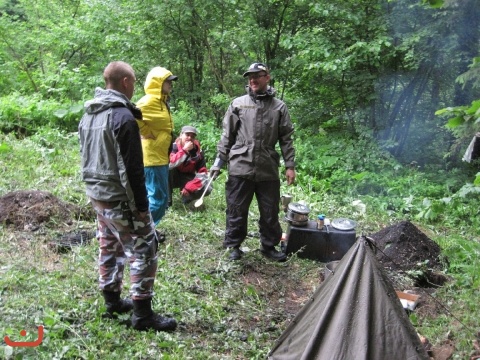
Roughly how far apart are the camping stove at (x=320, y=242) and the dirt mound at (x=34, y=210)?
2.54 m

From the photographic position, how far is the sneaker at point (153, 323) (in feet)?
10.6

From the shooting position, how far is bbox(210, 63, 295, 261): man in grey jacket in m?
4.58

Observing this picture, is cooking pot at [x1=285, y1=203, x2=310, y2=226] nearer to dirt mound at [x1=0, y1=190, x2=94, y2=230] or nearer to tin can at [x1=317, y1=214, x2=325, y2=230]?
tin can at [x1=317, y1=214, x2=325, y2=230]

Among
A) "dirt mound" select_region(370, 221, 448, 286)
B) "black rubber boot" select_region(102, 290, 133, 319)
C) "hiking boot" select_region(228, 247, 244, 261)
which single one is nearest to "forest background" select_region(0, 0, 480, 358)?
"dirt mound" select_region(370, 221, 448, 286)

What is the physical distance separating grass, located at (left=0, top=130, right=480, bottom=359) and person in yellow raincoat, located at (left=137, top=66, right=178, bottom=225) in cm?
63

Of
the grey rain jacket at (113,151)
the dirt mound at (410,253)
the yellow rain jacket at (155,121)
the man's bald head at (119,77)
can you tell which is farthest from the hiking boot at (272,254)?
the man's bald head at (119,77)

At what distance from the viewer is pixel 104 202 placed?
3051 millimetres

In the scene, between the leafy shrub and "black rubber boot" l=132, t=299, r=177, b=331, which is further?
the leafy shrub

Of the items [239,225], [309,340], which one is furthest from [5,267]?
[309,340]

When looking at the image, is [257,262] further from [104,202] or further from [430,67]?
[430,67]

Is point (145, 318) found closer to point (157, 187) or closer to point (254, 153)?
point (157, 187)

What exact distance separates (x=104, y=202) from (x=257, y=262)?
218 cm

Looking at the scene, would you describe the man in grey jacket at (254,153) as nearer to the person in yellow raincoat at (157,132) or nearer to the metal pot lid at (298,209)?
the metal pot lid at (298,209)

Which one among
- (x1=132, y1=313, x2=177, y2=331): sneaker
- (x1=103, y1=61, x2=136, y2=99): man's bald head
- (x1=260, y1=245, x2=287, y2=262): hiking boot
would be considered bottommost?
(x1=260, y1=245, x2=287, y2=262): hiking boot
